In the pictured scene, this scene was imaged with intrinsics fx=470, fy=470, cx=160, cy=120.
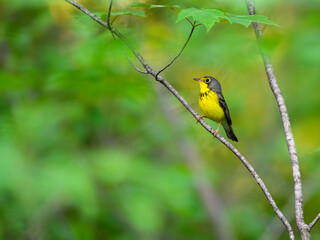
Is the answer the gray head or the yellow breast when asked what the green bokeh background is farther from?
the gray head

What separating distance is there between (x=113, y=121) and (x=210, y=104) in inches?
105

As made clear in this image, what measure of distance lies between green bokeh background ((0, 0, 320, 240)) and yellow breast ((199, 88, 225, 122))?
15 centimetres

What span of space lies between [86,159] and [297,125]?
481 cm

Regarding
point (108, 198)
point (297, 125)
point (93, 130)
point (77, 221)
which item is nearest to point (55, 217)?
point (77, 221)

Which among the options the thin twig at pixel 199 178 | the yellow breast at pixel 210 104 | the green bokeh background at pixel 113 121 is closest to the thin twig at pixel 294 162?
the green bokeh background at pixel 113 121

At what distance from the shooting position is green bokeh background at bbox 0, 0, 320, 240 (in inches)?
177

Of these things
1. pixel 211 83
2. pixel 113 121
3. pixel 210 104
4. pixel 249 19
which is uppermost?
pixel 113 121

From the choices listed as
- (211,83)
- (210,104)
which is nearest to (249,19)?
(210,104)

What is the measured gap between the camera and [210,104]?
13.6 ft

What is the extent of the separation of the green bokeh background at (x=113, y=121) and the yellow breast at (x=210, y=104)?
145 mm

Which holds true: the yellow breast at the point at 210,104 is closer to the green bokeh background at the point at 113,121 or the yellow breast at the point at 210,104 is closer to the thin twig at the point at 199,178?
the green bokeh background at the point at 113,121

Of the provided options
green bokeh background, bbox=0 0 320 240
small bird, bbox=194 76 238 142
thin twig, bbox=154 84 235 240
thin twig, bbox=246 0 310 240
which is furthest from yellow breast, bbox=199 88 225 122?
thin twig, bbox=154 84 235 240

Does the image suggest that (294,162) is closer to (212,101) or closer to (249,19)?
(249,19)

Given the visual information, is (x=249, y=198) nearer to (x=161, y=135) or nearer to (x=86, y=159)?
(x=161, y=135)
